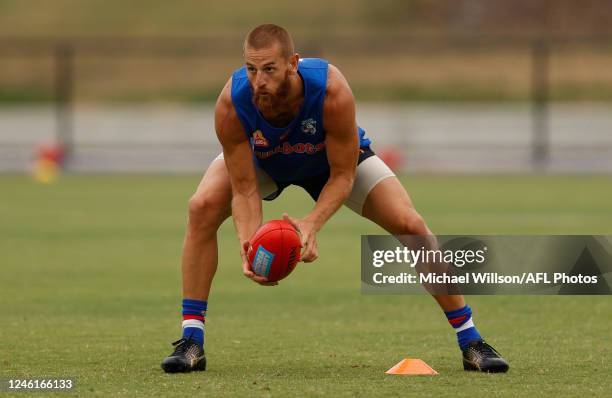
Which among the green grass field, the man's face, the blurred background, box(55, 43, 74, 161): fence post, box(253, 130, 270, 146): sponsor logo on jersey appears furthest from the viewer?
box(55, 43, 74, 161): fence post

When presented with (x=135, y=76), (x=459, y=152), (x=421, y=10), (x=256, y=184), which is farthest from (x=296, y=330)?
(x=421, y=10)

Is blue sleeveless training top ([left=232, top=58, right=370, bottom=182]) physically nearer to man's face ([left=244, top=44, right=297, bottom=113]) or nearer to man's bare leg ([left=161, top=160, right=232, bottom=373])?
man's face ([left=244, top=44, right=297, bottom=113])

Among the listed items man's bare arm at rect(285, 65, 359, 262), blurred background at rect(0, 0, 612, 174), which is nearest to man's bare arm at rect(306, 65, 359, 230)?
man's bare arm at rect(285, 65, 359, 262)

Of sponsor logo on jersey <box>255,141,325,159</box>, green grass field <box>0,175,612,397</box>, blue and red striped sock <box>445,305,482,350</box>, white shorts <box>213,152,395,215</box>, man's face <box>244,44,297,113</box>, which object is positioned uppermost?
man's face <box>244,44,297,113</box>

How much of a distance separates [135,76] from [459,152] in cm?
2224

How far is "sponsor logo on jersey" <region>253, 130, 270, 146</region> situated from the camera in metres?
6.67

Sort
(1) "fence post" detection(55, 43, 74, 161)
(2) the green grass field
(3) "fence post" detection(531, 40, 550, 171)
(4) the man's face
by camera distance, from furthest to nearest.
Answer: (1) "fence post" detection(55, 43, 74, 161)
(3) "fence post" detection(531, 40, 550, 171)
(2) the green grass field
(4) the man's face

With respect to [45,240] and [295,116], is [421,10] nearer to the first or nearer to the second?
[45,240]

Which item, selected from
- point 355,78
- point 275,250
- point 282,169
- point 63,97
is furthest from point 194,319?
point 355,78

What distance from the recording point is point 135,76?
52312mm

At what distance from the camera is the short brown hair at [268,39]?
6.29 metres

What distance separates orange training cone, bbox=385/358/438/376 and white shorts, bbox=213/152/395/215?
955 millimetres

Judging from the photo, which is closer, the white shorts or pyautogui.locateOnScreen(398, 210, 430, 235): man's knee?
pyautogui.locateOnScreen(398, 210, 430, 235): man's knee

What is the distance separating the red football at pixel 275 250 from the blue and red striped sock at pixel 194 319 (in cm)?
64
